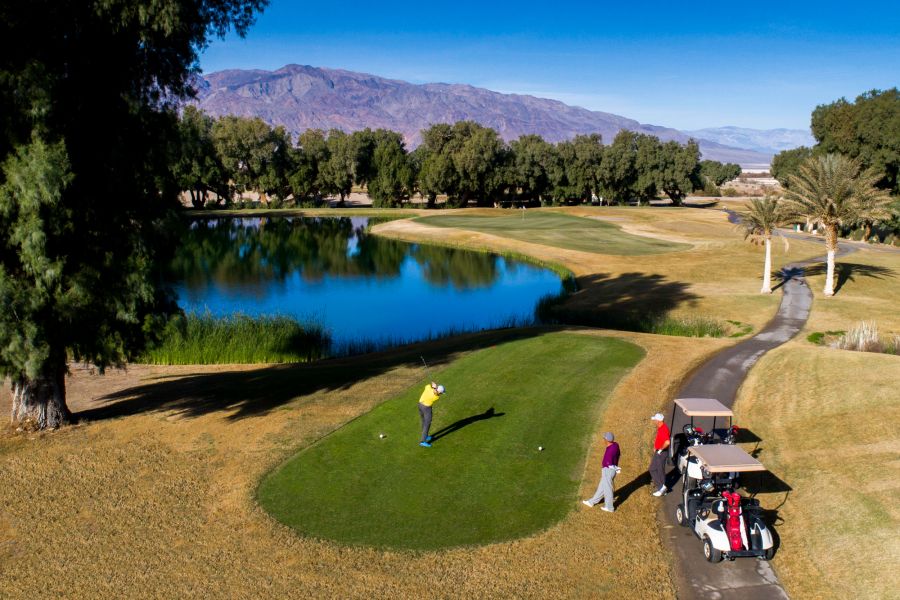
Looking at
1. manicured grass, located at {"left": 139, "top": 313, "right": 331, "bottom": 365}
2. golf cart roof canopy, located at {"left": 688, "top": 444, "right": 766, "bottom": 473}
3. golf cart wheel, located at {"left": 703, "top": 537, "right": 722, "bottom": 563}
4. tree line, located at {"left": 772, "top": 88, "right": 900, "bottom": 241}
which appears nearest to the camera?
golf cart wheel, located at {"left": 703, "top": 537, "right": 722, "bottom": 563}

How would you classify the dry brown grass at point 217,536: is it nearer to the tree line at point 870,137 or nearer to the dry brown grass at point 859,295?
the dry brown grass at point 859,295

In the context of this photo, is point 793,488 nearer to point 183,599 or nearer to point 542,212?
point 183,599

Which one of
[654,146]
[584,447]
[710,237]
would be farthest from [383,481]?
[654,146]

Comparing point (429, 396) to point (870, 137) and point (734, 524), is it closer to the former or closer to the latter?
point (734, 524)

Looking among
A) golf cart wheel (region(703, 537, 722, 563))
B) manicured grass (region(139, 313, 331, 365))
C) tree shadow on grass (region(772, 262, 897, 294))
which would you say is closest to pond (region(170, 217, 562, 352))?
manicured grass (region(139, 313, 331, 365))

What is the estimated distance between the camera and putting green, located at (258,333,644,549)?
15.0 meters

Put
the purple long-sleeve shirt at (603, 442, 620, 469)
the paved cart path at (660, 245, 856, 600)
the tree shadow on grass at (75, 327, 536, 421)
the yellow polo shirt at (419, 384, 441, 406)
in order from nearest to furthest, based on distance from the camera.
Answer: the paved cart path at (660, 245, 856, 600), the purple long-sleeve shirt at (603, 442, 620, 469), the yellow polo shirt at (419, 384, 441, 406), the tree shadow on grass at (75, 327, 536, 421)

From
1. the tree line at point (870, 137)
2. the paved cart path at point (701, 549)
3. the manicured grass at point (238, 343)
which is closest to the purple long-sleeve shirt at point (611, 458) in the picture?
the paved cart path at point (701, 549)

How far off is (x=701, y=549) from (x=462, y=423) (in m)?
8.69

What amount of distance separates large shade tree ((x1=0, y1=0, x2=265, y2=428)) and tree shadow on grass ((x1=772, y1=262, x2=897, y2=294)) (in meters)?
44.1

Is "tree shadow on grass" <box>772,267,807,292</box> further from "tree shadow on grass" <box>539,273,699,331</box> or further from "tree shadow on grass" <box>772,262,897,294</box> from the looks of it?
"tree shadow on grass" <box>539,273,699,331</box>

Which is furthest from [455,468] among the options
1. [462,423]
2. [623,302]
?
[623,302]

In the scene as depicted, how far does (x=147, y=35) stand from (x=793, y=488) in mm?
22036

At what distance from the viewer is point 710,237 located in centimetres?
8919
